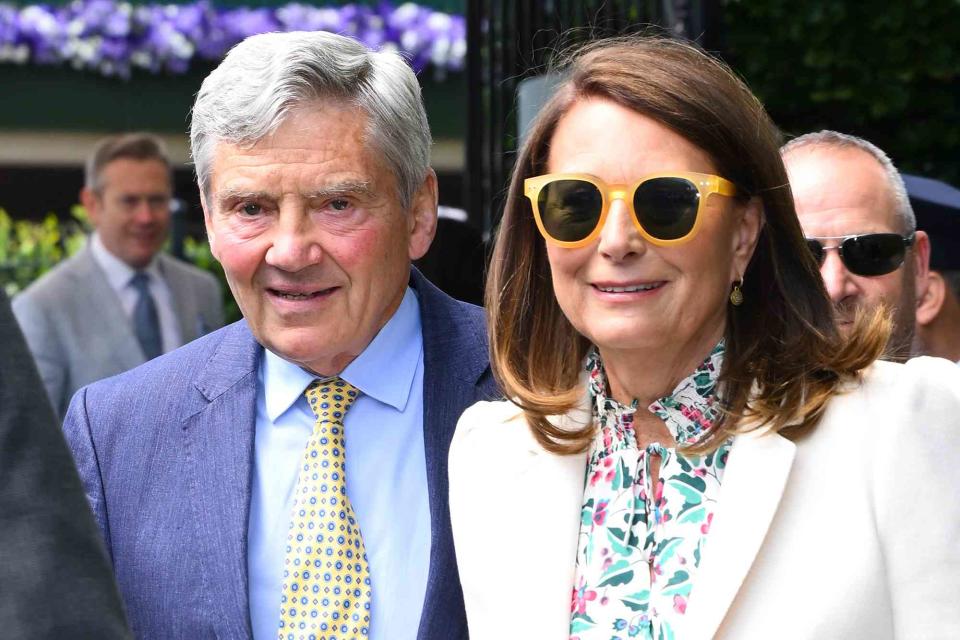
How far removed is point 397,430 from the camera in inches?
104

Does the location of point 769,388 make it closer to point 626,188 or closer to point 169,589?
point 626,188

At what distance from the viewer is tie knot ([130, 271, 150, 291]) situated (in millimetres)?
6110

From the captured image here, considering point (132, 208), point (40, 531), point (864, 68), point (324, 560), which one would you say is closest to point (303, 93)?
point (324, 560)

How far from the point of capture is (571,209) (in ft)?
7.19

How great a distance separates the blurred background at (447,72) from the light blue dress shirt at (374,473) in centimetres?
254

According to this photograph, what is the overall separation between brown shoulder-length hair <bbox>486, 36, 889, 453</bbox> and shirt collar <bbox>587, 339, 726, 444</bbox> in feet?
0.07

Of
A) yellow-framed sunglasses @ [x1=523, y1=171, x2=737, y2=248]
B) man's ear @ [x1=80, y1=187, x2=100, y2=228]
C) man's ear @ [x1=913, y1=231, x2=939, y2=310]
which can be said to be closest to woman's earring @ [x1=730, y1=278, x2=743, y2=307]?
yellow-framed sunglasses @ [x1=523, y1=171, x2=737, y2=248]

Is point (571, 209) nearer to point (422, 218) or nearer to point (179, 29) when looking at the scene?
point (422, 218)

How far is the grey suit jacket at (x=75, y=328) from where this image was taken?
5500mm

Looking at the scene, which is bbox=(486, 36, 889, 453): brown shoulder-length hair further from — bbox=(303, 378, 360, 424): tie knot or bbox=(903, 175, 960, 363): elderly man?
bbox=(903, 175, 960, 363): elderly man

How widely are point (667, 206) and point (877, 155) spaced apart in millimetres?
1061

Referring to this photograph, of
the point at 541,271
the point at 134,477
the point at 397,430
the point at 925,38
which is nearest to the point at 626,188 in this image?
the point at 541,271

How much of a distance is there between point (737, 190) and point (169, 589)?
1.19m

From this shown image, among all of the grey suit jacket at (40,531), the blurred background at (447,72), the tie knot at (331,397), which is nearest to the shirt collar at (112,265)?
the blurred background at (447,72)
